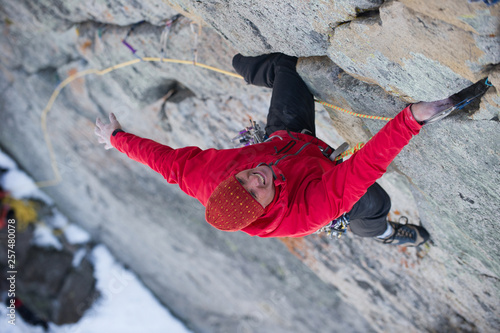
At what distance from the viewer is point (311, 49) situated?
1.93 metres

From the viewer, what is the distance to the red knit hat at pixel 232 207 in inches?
62.6

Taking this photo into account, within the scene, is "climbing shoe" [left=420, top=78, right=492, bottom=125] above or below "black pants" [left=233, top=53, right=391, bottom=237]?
above

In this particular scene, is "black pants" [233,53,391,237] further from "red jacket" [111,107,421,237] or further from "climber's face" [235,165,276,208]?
"climber's face" [235,165,276,208]

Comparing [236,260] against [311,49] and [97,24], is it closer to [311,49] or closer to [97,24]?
[97,24]

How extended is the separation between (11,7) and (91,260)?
4694 millimetres

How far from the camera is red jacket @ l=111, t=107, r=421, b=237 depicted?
1.50 m

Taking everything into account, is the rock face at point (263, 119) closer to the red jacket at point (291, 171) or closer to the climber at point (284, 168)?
the climber at point (284, 168)

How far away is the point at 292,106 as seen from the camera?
2.25 meters

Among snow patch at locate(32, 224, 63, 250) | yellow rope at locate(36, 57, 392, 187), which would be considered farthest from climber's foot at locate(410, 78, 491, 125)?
snow patch at locate(32, 224, 63, 250)

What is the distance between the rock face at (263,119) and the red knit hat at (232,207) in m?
0.85

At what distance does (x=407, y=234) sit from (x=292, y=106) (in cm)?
142

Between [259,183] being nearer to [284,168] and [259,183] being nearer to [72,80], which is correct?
[284,168]

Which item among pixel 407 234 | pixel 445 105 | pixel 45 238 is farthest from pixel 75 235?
pixel 445 105

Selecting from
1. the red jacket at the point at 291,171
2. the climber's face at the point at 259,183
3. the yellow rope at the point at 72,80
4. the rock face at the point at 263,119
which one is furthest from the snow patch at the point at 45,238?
the climber's face at the point at 259,183
